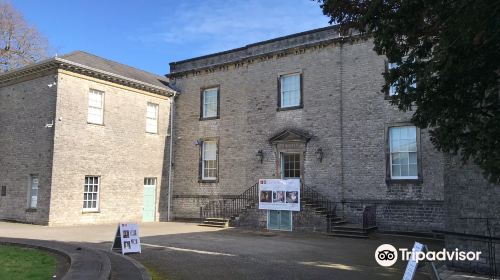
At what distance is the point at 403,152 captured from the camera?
1850 centimetres

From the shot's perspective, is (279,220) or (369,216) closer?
(369,216)

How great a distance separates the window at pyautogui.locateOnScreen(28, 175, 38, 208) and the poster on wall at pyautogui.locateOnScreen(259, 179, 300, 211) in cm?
1065

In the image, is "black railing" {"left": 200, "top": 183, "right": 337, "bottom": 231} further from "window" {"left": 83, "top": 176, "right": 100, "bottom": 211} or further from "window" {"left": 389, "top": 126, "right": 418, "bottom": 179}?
"window" {"left": 83, "top": 176, "right": 100, "bottom": 211}

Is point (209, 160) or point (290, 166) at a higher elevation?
point (209, 160)

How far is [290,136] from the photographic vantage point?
21328mm

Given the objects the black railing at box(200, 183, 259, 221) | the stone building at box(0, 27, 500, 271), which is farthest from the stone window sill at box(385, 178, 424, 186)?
the black railing at box(200, 183, 259, 221)

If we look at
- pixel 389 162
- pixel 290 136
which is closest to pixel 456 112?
pixel 389 162

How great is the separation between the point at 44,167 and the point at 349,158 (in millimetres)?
13987

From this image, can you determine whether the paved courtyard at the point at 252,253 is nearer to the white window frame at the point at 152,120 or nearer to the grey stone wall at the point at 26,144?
the grey stone wall at the point at 26,144

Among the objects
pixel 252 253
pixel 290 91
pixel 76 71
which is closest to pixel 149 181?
pixel 76 71

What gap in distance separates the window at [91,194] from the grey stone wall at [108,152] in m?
0.28

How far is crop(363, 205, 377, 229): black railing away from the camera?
17484 mm

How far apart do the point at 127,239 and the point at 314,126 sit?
1170 cm
